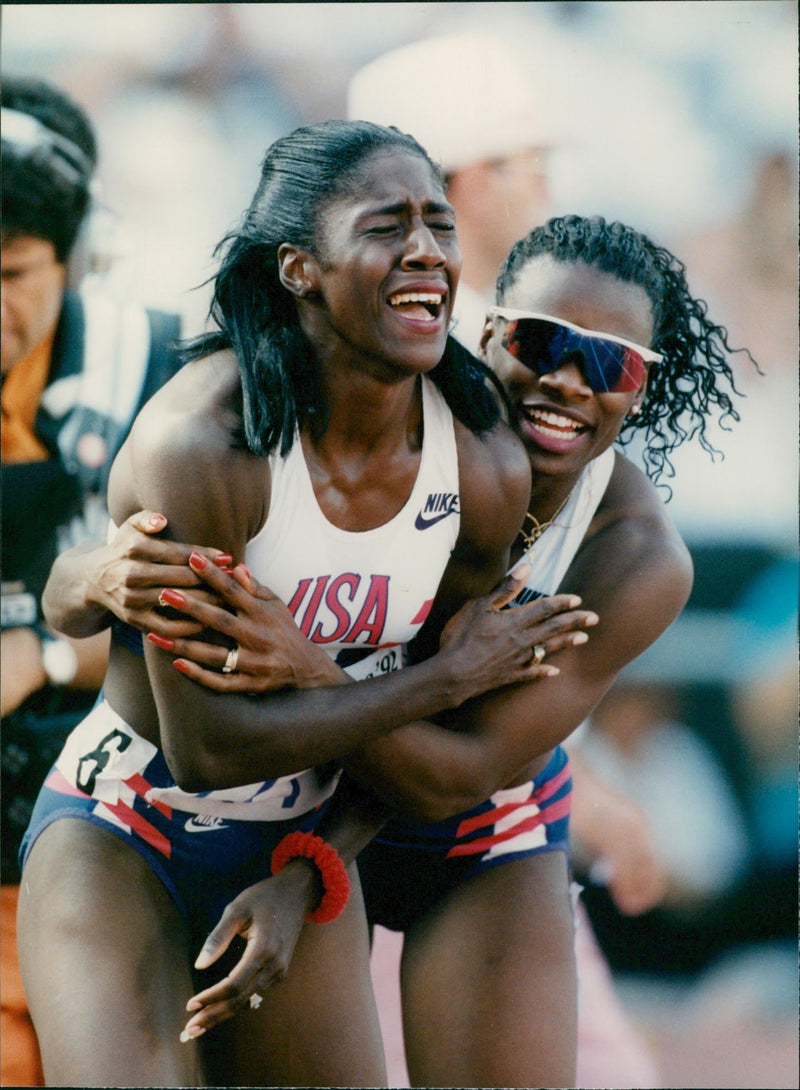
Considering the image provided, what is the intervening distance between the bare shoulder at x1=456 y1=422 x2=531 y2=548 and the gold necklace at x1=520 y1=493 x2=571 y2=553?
0.26 metres

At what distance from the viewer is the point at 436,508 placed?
90.0 inches

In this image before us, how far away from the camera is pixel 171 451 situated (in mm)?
1965

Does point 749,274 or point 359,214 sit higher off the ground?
point 359,214

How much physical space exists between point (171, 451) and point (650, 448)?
59.8 inches

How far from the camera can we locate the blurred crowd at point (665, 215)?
10.3 ft

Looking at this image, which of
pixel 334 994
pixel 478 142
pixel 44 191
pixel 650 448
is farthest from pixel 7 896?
pixel 478 142

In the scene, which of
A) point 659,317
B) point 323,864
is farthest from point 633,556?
point 323,864

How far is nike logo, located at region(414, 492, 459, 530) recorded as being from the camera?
7.47 ft

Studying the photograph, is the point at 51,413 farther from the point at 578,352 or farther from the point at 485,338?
the point at 578,352

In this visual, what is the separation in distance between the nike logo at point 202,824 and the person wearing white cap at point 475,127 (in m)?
1.36

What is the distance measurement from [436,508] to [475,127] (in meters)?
1.34

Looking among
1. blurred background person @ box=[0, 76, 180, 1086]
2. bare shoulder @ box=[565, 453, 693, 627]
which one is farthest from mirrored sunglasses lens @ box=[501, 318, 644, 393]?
blurred background person @ box=[0, 76, 180, 1086]

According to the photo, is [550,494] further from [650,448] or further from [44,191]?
[44,191]

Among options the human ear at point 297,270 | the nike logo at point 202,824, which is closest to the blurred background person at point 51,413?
the nike logo at point 202,824
